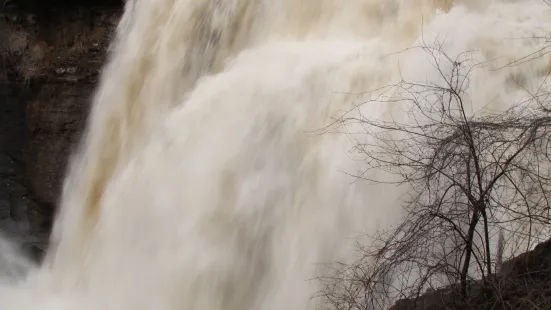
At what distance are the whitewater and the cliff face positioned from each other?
8.64 ft

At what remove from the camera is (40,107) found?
32.6ft

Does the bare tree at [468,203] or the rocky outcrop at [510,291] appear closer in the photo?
the rocky outcrop at [510,291]

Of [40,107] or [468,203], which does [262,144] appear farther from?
[40,107]

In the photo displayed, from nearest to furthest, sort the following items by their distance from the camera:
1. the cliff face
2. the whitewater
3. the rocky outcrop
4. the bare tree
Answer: the rocky outcrop, the bare tree, the whitewater, the cliff face

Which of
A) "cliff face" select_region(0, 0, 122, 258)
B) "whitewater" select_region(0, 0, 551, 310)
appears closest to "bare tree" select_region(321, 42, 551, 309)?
"whitewater" select_region(0, 0, 551, 310)

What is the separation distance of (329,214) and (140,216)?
2267 mm

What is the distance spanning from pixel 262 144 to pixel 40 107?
5.79 meters

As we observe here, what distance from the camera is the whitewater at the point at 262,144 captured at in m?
4.90

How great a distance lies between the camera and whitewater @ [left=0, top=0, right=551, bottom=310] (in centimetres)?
490

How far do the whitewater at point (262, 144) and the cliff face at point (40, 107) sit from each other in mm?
2634

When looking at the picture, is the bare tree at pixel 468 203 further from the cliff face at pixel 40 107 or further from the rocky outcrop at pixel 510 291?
the cliff face at pixel 40 107

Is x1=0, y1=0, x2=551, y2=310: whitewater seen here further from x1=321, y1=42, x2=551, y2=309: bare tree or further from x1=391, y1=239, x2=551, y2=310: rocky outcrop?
x1=391, y1=239, x2=551, y2=310: rocky outcrop

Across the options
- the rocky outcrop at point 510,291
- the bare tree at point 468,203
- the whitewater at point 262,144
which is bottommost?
the rocky outcrop at point 510,291

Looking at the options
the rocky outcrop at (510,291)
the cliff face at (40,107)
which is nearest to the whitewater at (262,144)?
the rocky outcrop at (510,291)
